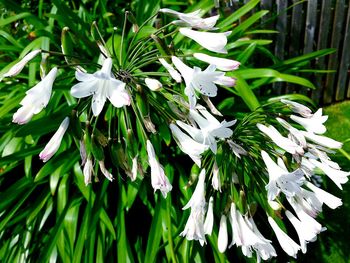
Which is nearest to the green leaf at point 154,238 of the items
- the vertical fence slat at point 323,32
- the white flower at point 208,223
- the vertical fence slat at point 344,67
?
the white flower at point 208,223

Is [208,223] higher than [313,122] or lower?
lower

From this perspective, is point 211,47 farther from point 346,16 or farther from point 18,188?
point 346,16

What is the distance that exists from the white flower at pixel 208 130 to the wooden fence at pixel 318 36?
2.49 meters

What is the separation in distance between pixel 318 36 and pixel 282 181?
3.07m

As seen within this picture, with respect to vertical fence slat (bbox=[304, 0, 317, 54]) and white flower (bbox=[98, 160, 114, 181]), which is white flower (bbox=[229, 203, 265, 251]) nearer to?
white flower (bbox=[98, 160, 114, 181])

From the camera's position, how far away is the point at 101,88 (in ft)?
4.53

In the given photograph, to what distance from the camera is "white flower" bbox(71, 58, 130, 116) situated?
4.26 ft

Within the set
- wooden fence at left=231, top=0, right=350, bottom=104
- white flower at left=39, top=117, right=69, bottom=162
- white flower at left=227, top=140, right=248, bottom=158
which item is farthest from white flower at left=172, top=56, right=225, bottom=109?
wooden fence at left=231, top=0, right=350, bottom=104

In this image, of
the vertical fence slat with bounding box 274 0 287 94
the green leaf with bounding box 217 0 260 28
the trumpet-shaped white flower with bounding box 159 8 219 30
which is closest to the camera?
the trumpet-shaped white flower with bounding box 159 8 219 30

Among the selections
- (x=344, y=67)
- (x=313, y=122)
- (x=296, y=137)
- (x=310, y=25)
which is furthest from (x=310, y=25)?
(x=296, y=137)

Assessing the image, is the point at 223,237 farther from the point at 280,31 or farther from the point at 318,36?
the point at 318,36

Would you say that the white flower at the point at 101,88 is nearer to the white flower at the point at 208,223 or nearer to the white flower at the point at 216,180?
the white flower at the point at 216,180

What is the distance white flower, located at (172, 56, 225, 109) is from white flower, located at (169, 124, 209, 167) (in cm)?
18

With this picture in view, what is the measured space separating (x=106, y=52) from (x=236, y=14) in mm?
1721
